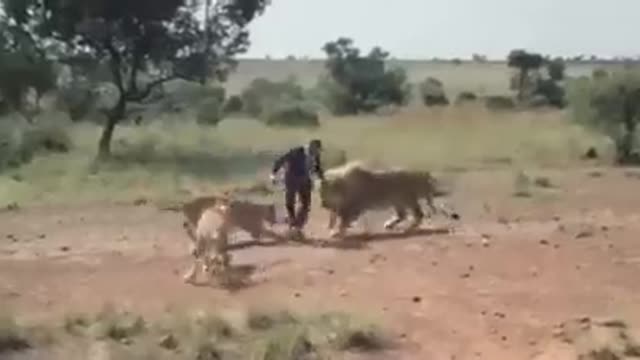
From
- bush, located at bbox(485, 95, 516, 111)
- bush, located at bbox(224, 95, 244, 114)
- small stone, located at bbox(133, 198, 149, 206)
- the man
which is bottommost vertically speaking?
bush, located at bbox(224, 95, 244, 114)

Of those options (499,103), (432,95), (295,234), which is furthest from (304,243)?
(432,95)

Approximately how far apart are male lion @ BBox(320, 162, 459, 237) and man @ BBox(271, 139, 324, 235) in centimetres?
30

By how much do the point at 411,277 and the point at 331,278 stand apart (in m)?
0.93

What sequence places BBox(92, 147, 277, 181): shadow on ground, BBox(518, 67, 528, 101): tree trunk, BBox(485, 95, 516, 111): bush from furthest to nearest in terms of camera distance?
BBox(518, 67, 528, 101): tree trunk
BBox(485, 95, 516, 111): bush
BBox(92, 147, 277, 181): shadow on ground

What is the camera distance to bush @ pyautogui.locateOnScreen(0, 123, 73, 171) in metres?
38.5

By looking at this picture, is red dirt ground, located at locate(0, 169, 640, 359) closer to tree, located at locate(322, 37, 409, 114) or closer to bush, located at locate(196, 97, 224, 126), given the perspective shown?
bush, located at locate(196, 97, 224, 126)

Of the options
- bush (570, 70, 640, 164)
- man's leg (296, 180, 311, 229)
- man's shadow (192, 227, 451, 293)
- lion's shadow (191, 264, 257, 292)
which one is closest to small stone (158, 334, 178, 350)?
lion's shadow (191, 264, 257, 292)

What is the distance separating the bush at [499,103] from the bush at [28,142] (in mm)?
29076

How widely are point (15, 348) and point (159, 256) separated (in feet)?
19.2

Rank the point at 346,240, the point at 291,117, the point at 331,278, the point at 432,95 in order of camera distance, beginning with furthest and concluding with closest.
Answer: the point at 432,95 → the point at 291,117 → the point at 346,240 → the point at 331,278

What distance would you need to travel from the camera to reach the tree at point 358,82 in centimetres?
7494

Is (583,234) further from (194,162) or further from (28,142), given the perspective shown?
(28,142)

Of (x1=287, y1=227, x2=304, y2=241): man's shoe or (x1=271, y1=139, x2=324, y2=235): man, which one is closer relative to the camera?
(x1=287, y1=227, x2=304, y2=241): man's shoe

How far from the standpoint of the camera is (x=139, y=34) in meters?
43.2
